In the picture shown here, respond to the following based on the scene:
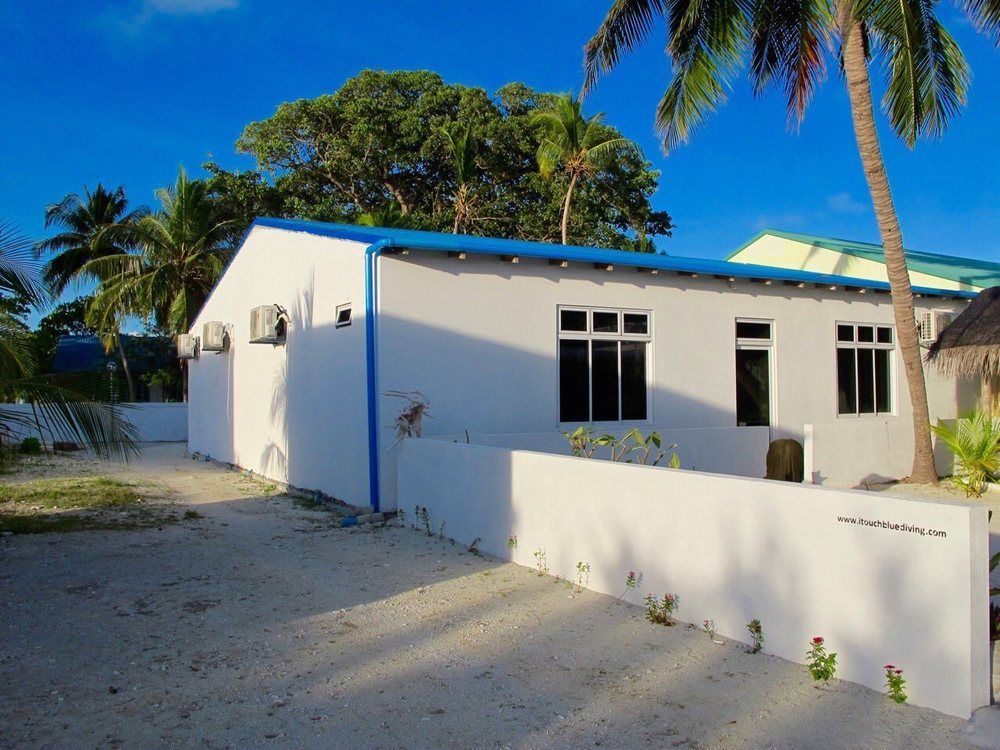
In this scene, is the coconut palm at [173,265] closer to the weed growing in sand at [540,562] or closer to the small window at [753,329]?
the small window at [753,329]

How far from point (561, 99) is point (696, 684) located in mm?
25677

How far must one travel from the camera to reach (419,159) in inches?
1211

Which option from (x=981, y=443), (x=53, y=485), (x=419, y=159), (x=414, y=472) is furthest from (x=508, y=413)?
(x=419, y=159)

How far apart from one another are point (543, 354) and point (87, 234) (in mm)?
28784

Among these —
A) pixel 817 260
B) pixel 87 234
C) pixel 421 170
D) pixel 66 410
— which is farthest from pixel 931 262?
pixel 87 234

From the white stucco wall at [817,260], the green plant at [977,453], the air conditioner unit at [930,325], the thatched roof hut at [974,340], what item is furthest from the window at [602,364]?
the white stucco wall at [817,260]

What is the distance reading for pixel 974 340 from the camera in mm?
12883

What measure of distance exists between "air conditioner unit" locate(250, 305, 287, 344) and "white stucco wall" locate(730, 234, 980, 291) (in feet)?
44.2

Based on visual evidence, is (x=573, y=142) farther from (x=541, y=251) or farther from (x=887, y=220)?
(x=541, y=251)

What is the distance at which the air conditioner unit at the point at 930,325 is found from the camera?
15.1 meters

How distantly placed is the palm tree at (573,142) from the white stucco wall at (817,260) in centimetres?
547

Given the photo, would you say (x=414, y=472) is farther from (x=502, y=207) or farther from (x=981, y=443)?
(x=502, y=207)

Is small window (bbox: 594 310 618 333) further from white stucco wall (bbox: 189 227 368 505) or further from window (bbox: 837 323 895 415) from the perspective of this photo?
window (bbox: 837 323 895 415)

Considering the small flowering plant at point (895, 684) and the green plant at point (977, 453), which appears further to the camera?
the green plant at point (977, 453)
